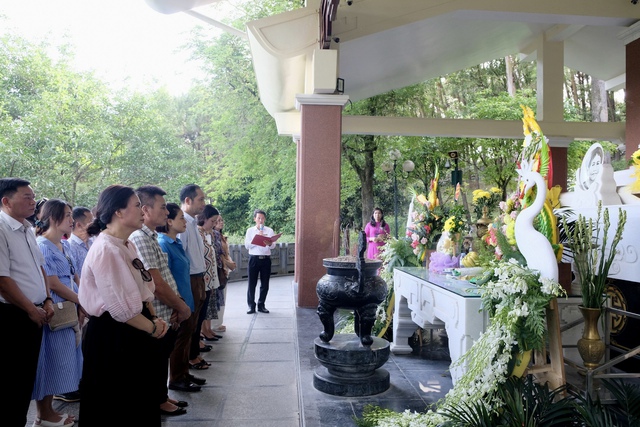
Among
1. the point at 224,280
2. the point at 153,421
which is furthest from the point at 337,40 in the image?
the point at 153,421

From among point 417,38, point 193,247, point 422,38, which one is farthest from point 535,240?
point 422,38

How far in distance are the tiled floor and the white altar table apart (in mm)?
318

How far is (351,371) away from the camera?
4.01m

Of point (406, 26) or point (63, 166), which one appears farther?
point (63, 166)

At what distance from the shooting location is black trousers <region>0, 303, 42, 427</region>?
3135 mm

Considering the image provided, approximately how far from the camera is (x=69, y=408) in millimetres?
4082

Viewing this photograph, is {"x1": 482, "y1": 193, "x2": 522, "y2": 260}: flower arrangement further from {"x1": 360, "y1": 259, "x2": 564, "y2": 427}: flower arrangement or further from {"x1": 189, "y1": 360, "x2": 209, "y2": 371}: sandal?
{"x1": 189, "y1": 360, "x2": 209, "y2": 371}: sandal

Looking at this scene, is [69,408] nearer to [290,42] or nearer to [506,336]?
[506,336]

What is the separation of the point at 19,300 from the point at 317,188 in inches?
174

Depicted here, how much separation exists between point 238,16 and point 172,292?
52.2 ft

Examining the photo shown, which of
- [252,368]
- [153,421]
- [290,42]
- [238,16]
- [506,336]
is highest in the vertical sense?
[238,16]

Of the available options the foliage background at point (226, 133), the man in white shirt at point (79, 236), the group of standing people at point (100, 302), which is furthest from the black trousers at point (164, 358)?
the foliage background at point (226, 133)

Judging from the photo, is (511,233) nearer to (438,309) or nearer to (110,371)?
(438,309)

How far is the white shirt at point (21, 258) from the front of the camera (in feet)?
10.5
